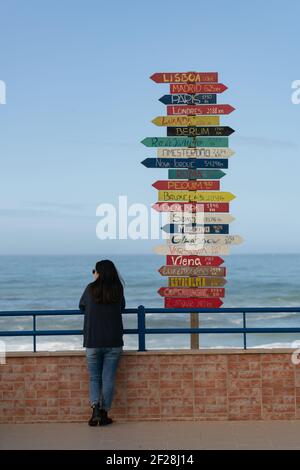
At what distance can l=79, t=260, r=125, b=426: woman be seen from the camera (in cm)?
760

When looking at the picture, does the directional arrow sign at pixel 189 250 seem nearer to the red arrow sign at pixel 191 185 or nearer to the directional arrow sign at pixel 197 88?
the red arrow sign at pixel 191 185

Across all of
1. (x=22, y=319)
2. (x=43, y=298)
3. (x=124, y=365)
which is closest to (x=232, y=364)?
(x=124, y=365)

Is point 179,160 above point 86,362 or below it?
above

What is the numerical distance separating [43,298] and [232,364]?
42.9 m

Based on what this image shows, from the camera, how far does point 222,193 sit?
29.0ft

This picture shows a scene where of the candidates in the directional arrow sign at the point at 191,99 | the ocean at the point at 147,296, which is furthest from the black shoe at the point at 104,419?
the ocean at the point at 147,296

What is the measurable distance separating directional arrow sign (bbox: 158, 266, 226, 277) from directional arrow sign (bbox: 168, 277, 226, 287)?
49 mm

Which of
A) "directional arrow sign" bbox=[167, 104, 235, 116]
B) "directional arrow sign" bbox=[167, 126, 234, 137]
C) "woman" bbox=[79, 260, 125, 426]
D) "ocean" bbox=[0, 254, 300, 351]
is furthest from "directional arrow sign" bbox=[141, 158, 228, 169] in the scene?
"ocean" bbox=[0, 254, 300, 351]

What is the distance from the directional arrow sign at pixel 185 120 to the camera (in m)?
8.88

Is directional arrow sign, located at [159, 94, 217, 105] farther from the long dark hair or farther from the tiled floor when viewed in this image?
the tiled floor

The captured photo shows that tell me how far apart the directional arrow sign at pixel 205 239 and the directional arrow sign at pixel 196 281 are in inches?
16.9
